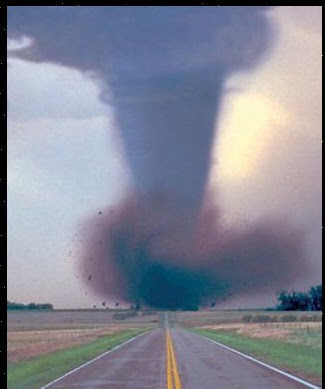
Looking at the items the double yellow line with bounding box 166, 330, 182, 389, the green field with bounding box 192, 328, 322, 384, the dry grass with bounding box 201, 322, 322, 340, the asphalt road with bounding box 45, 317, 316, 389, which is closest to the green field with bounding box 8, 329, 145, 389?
the asphalt road with bounding box 45, 317, 316, 389

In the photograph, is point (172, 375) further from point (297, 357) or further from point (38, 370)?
point (297, 357)

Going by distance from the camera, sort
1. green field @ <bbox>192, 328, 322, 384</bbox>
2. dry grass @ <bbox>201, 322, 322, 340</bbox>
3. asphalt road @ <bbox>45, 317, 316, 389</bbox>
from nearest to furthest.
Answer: asphalt road @ <bbox>45, 317, 316, 389</bbox>
green field @ <bbox>192, 328, 322, 384</bbox>
dry grass @ <bbox>201, 322, 322, 340</bbox>

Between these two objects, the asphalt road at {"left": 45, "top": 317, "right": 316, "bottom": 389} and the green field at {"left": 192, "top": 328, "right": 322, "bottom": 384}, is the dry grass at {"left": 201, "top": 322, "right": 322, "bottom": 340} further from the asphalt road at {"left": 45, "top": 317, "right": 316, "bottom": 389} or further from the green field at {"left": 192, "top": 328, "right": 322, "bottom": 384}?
the asphalt road at {"left": 45, "top": 317, "right": 316, "bottom": 389}

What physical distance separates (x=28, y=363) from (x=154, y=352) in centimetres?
724

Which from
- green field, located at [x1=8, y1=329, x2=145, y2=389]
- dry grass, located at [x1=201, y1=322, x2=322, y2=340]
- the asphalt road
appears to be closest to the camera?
the asphalt road

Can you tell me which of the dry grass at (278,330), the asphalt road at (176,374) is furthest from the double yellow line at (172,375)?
the dry grass at (278,330)

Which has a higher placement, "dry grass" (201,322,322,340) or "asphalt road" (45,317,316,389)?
"asphalt road" (45,317,316,389)

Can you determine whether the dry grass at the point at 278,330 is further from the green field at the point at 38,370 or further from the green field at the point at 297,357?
the green field at the point at 38,370

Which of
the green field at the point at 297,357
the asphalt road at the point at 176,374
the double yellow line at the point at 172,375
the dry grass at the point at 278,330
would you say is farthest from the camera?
the dry grass at the point at 278,330

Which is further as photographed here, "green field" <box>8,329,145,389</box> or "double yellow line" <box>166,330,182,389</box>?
"green field" <box>8,329,145,389</box>

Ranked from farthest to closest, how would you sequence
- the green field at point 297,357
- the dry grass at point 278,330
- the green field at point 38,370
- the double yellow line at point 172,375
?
the dry grass at point 278,330
the green field at point 297,357
the green field at point 38,370
the double yellow line at point 172,375
